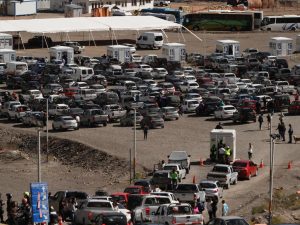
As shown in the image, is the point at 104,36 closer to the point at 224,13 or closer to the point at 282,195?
the point at 224,13

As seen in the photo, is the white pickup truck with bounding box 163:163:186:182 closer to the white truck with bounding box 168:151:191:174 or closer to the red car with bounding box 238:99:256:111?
the white truck with bounding box 168:151:191:174

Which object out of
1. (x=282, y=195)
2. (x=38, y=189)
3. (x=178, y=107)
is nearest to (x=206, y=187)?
(x=282, y=195)

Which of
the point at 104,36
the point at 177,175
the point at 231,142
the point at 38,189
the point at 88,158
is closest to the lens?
the point at 38,189

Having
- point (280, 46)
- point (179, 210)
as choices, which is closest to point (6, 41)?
point (280, 46)

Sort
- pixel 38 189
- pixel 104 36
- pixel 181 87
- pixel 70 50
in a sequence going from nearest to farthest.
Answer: pixel 38 189, pixel 181 87, pixel 70 50, pixel 104 36

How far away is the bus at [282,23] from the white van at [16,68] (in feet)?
132

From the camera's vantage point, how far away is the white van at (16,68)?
88.0 meters

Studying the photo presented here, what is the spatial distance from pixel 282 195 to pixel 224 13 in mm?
73562

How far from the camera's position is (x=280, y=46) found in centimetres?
10038

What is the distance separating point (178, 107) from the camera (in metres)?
75.0

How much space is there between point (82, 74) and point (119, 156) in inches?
1066

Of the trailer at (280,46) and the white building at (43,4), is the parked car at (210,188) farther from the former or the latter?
the white building at (43,4)

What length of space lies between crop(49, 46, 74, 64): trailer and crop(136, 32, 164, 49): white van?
45.9ft

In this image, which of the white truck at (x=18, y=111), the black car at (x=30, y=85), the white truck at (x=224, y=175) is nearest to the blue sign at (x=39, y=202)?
the white truck at (x=224, y=175)
